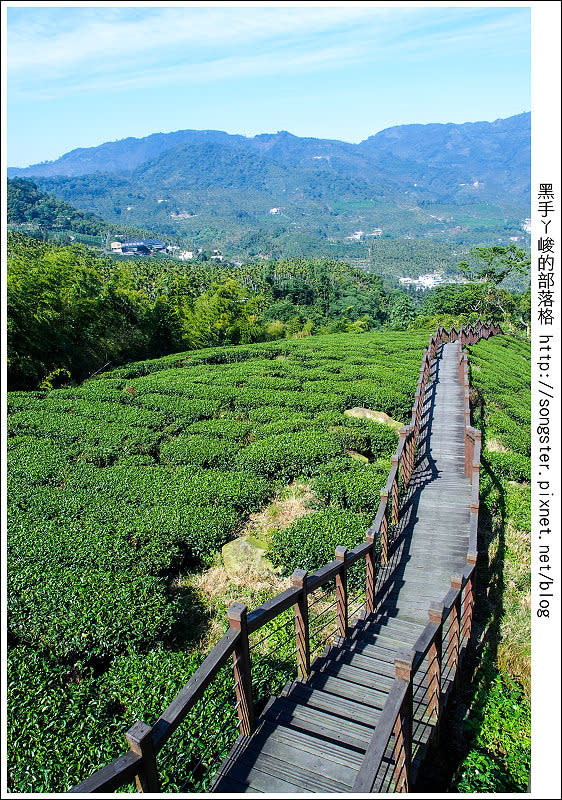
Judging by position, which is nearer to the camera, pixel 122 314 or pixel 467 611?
pixel 467 611

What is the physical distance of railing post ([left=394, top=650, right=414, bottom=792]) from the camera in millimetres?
3229

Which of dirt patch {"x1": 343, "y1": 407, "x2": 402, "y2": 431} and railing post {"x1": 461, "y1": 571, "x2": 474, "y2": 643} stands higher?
dirt patch {"x1": 343, "y1": 407, "x2": 402, "y2": 431}

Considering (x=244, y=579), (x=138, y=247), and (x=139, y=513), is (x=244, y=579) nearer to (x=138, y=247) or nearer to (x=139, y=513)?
(x=139, y=513)

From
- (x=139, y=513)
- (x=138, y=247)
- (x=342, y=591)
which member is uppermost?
(x=138, y=247)

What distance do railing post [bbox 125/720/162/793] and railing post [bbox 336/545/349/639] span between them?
2.69 m

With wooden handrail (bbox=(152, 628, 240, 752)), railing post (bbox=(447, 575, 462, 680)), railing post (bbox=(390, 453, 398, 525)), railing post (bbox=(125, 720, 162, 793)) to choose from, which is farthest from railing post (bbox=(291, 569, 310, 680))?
railing post (bbox=(390, 453, 398, 525))

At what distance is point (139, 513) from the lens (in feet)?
30.3

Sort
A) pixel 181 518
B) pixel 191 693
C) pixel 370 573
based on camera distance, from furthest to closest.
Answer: pixel 181 518 < pixel 370 573 < pixel 191 693

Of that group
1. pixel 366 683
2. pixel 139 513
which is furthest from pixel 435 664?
pixel 139 513

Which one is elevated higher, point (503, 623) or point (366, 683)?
point (366, 683)

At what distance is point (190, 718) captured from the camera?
14.7 feet

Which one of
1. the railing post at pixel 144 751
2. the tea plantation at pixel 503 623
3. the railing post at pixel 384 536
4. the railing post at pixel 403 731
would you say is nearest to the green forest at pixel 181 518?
the tea plantation at pixel 503 623

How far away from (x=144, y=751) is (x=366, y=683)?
2559 millimetres

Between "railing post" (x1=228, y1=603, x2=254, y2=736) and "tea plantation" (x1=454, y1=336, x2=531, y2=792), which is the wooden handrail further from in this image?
"tea plantation" (x1=454, y1=336, x2=531, y2=792)
